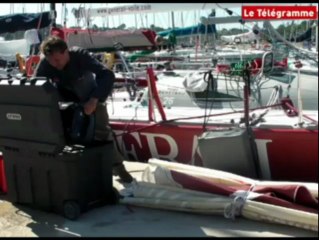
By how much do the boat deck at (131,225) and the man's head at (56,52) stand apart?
1.20 metres

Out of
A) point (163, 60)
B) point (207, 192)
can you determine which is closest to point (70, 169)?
point (207, 192)

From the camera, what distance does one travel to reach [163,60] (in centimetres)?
751

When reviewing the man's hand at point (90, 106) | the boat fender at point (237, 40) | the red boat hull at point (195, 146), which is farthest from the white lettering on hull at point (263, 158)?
the boat fender at point (237, 40)

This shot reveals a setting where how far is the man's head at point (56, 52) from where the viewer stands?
3.83 m

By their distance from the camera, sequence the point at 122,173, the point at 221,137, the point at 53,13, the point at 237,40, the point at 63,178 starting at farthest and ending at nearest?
the point at 53,13 < the point at 237,40 < the point at 122,173 < the point at 221,137 < the point at 63,178

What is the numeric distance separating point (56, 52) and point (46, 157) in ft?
2.65

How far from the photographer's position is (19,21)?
28.0ft

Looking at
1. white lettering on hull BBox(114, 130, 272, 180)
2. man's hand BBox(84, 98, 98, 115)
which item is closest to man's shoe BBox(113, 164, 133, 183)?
white lettering on hull BBox(114, 130, 272, 180)

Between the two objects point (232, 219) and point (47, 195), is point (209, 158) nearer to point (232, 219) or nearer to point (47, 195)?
point (232, 219)

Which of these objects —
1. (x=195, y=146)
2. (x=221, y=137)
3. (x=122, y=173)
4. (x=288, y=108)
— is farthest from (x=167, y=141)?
(x=288, y=108)

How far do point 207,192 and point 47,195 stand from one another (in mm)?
1240

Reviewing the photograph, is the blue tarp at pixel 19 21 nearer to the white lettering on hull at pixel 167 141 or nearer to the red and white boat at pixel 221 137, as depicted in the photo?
the red and white boat at pixel 221 137

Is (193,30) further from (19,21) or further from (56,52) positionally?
(56,52)

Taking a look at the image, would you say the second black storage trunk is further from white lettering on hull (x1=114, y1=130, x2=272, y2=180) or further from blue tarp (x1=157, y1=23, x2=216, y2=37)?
blue tarp (x1=157, y1=23, x2=216, y2=37)
